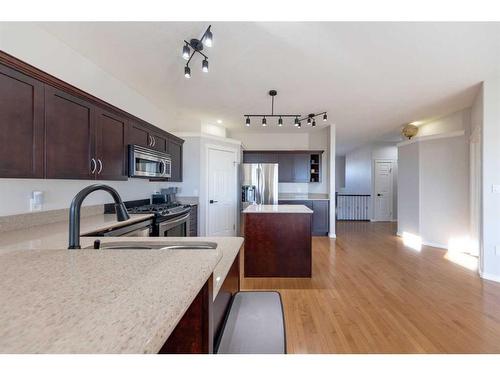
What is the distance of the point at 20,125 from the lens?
61.3 inches

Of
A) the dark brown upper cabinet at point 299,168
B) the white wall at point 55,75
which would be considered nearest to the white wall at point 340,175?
the dark brown upper cabinet at point 299,168

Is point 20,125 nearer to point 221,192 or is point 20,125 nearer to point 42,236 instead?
point 42,236

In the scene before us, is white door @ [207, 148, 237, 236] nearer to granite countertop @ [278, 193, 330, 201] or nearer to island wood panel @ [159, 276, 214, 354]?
granite countertop @ [278, 193, 330, 201]

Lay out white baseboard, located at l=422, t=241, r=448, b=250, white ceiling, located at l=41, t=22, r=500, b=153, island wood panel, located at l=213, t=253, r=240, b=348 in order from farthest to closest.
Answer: white baseboard, located at l=422, t=241, r=448, b=250, white ceiling, located at l=41, t=22, r=500, b=153, island wood panel, located at l=213, t=253, r=240, b=348

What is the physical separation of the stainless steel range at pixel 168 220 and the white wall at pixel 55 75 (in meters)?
0.50

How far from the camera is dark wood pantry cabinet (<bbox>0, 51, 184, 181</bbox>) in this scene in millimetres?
1498

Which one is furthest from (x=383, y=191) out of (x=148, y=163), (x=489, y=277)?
(x=148, y=163)

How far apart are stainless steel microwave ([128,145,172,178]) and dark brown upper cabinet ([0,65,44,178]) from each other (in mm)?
1034

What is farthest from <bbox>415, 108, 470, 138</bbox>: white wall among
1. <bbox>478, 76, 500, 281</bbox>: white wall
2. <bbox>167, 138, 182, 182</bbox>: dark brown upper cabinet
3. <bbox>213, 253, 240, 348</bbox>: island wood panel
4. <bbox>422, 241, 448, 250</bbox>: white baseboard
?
<bbox>167, 138, 182, 182</bbox>: dark brown upper cabinet

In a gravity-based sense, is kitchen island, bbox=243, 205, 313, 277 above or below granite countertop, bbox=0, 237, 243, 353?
below

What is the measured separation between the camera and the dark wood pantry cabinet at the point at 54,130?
4.91 ft

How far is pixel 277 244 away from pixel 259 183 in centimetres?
238

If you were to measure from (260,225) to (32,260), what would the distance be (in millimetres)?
2439
